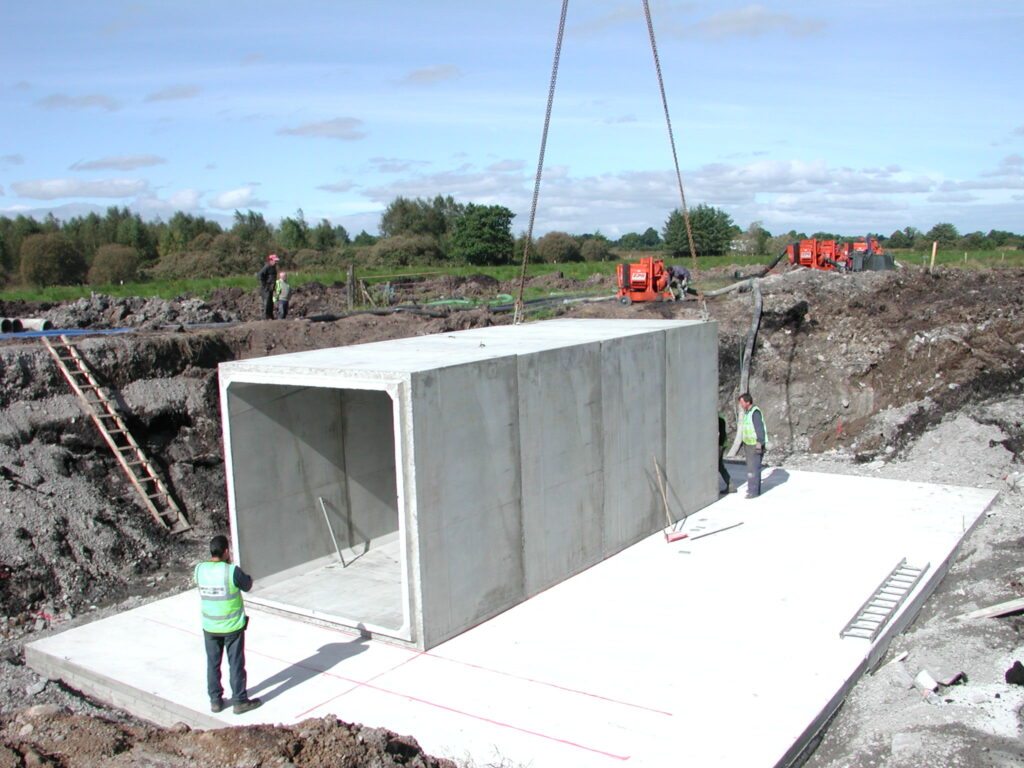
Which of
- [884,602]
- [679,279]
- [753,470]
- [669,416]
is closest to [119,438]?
[669,416]

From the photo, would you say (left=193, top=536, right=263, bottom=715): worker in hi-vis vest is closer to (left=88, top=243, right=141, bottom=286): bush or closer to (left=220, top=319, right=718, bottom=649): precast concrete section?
(left=220, top=319, right=718, bottom=649): precast concrete section

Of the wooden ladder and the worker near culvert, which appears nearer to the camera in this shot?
the wooden ladder

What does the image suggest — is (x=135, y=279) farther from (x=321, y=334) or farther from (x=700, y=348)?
(x=700, y=348)

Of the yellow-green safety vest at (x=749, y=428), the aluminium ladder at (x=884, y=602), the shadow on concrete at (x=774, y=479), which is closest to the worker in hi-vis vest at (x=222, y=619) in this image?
the aluminium ladder at (x=884, y=602)

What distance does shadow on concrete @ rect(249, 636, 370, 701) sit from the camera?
257 inches

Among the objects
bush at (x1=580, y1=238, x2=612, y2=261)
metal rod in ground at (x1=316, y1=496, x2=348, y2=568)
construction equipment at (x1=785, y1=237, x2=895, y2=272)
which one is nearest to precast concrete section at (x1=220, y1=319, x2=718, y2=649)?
metal rod in ground at (x1=316, y1=496, x2=348, y2=568)

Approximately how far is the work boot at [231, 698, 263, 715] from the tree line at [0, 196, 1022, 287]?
132 ft

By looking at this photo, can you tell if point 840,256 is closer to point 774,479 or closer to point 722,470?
point 774,479

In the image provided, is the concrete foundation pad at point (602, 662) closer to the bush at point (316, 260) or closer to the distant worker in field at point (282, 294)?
the distant worker in field at point (282, 294)

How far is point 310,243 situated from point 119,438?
53.7 m

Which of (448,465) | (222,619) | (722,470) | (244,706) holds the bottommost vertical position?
(244,706)

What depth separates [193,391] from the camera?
12.3 m

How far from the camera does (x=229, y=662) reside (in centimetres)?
598

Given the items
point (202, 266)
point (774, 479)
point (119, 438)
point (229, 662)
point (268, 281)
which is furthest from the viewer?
point (202, 266)
